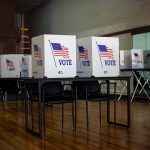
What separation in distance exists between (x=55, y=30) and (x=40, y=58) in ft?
28.9

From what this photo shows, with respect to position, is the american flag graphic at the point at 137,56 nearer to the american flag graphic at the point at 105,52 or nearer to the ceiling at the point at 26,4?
the american flag graphic at the point at 105,52

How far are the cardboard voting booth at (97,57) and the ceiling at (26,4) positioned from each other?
8.78 metres

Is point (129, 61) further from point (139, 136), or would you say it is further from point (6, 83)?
point (139, 136)

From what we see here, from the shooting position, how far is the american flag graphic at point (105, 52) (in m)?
4.22

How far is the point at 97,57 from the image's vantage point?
4.20m

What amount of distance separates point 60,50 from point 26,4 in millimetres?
9636

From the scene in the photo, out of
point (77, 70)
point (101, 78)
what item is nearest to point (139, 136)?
point (101, 78)

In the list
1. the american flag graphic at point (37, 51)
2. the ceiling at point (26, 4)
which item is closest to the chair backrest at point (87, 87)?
the american flag graphic at point (37, 51)

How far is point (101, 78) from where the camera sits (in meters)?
4.09

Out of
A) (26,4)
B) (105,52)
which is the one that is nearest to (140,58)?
(105,52)

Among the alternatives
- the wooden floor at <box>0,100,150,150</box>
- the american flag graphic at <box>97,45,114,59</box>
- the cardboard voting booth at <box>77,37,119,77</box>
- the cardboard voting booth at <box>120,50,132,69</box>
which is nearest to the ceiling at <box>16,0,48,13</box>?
the cardboard voting booth at <box>120,50,132,69</box>

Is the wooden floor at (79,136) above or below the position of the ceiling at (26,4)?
below

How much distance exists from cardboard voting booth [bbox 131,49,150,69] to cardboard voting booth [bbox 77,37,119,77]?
3848 mm

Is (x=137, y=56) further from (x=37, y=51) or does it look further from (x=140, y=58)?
(x=37, y=51)
